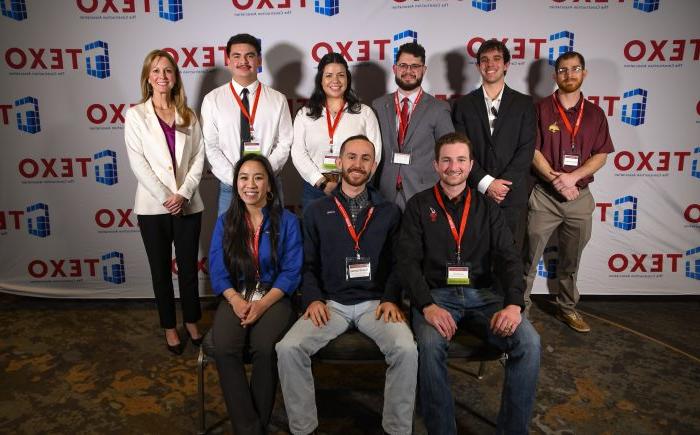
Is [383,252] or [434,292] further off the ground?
[383,252]

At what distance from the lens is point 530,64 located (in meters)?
3.76

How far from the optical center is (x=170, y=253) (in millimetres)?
3146

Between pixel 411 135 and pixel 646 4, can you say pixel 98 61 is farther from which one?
pixel 646 4

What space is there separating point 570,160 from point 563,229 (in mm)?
510

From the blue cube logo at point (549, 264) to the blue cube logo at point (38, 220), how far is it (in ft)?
13.3

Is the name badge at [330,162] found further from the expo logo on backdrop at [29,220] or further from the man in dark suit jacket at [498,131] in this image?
the expo logo on backdrop at [29,220]

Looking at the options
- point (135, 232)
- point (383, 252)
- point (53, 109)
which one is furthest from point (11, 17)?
point (383, 252)

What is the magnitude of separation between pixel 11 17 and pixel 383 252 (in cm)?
348

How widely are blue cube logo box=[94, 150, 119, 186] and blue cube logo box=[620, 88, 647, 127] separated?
4.00 metres

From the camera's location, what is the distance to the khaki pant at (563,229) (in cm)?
340

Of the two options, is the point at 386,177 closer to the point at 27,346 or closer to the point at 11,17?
the point at 27,346

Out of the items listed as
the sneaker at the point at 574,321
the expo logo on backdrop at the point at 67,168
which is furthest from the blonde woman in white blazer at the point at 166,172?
the sneaker at the point at 574,321

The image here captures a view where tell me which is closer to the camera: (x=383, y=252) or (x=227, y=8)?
(x=383, y=252)

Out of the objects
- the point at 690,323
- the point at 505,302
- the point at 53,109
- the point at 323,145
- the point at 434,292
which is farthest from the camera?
the point at 53,109
